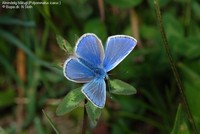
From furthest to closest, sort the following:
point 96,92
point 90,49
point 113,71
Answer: point 113,71
point 90,49
point 96,92

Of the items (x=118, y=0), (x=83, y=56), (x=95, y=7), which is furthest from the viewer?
(x=95, y=7)

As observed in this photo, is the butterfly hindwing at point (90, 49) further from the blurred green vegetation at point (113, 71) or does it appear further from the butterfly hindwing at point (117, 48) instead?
the blurred green vegetation at point (113, 71)

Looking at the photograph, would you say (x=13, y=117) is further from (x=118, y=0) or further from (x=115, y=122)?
(x=118, y=0)

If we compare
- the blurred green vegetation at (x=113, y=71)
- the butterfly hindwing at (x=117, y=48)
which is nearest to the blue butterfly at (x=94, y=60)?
the butterfly hindwing at (x=117, y=48)

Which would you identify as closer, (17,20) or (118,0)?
(118,0)

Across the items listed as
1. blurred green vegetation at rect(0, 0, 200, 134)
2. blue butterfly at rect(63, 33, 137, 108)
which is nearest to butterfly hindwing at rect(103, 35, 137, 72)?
blue butterfly at rect(63, 33, 137, 108)

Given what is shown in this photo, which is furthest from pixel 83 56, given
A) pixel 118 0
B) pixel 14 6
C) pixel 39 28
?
pixel 39 28

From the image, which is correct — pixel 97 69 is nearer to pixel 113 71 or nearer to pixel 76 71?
pixel 76 71

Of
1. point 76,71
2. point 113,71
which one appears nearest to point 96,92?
point 76,71
